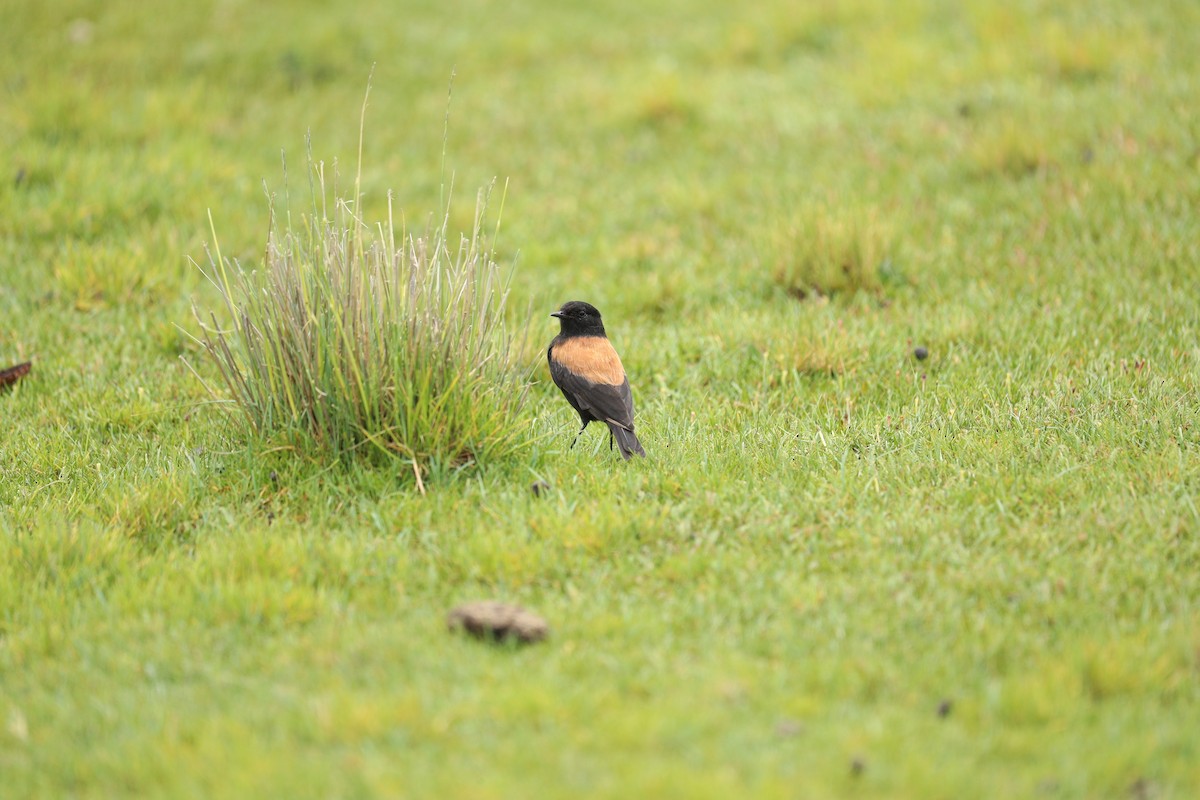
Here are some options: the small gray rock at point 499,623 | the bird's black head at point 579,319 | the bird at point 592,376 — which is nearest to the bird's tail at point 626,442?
the bird at point 592,376

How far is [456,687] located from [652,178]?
21.1 feet

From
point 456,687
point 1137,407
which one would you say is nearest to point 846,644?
point 456,687

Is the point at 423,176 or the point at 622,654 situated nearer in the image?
the point at 622,654

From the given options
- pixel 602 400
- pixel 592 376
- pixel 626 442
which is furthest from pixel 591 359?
pixel 626 442

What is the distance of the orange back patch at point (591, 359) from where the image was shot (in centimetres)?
550

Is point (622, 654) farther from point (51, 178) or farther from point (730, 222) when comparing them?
point (51, 178)

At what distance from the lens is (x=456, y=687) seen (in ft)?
12.1

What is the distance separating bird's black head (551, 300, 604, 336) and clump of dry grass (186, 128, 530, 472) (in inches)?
32.2

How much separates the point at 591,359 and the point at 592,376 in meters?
0.14

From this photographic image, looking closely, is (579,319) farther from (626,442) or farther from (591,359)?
(626,442)

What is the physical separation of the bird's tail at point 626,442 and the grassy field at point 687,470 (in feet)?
0.30

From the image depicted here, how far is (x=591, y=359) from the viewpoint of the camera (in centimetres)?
559

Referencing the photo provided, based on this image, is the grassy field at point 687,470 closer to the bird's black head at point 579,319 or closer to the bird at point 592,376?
the bird at point 592,376

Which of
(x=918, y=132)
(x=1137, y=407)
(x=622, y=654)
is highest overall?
(x=918, y=132)
